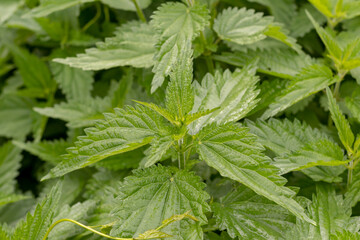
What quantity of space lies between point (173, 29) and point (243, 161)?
16.1 inches

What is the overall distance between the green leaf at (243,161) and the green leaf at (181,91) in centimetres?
7

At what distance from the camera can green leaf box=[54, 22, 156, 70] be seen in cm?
107

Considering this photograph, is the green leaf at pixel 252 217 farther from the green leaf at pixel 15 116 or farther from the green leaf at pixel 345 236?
the green leaf at pixel 15 116

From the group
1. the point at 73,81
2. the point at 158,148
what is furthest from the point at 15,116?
the point at 158,148

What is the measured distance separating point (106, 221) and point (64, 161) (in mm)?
233

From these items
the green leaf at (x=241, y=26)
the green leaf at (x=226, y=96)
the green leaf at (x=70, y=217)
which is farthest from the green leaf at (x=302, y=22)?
the green leaf at (x=70, y=217)

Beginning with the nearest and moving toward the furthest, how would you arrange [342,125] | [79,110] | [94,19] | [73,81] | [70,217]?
1. [342,125]
2. [70,217]
3. [79,110]
4. [73,81]
5. [94,19]

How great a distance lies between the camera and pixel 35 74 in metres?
1.55

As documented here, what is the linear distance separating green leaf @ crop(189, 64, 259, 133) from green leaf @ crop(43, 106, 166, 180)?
111 mm

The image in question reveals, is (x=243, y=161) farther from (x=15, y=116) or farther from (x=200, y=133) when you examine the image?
(x=15, y=116)

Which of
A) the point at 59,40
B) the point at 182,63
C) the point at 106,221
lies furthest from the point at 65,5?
the point at 106,221

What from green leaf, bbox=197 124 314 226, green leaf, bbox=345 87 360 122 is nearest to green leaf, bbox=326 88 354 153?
green leaf, bbox=345 87 360 122

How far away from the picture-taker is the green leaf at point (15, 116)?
4.91 ft

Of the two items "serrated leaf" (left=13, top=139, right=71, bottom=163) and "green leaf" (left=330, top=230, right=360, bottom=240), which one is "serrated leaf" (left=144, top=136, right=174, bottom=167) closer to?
"green leaf" (left=330, top=230, right=360, bottom=240)
